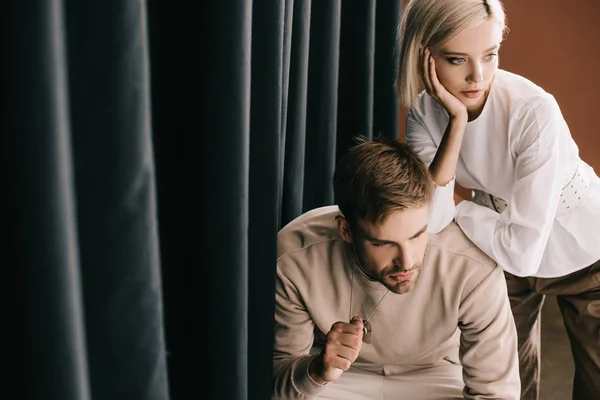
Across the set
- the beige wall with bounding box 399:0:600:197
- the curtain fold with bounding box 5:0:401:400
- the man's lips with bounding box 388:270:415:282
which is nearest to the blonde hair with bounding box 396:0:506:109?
the curtain fold with bounding box 5:0:401:400

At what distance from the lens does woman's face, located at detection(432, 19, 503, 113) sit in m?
1.12

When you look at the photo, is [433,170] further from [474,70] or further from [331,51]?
[331,51]

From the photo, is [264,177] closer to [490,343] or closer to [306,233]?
[306,233]

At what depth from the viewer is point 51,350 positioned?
2.27ft

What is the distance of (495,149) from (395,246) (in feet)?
1.01

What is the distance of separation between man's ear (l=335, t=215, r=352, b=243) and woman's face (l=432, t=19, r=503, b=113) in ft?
1.00

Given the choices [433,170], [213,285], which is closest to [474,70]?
[433,170]

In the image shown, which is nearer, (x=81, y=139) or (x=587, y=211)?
(x=81, y=139)

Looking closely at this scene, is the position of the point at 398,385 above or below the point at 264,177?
below

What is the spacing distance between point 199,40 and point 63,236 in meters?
0.37

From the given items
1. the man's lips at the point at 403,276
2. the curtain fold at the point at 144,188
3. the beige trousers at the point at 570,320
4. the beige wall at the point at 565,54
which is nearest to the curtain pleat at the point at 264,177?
the curtain fold at the point at 144,188

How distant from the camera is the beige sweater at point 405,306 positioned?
132 cm

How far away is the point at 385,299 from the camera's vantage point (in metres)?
1.38

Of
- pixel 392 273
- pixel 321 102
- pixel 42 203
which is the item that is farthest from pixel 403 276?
pixel 42 203
